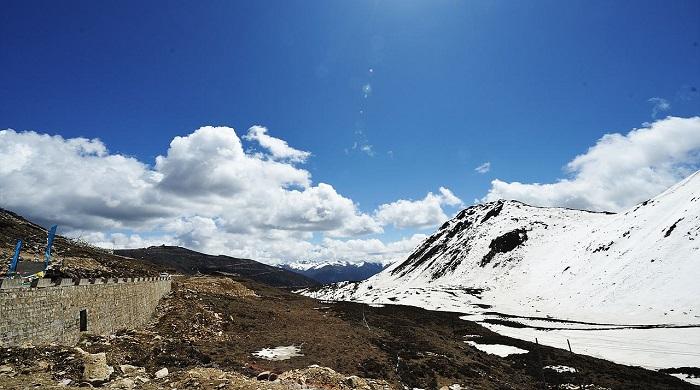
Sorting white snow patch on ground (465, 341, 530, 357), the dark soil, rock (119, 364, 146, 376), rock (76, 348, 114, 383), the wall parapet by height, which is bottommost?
white snow patch on ground (465, 341, 530, 357)

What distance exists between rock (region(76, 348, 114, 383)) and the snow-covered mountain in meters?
69.0

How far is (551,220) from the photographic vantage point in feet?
523

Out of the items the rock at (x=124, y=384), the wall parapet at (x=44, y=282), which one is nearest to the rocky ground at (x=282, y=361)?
the rock at (x=124, y=384)

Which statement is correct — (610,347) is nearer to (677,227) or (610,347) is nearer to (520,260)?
(677,227)

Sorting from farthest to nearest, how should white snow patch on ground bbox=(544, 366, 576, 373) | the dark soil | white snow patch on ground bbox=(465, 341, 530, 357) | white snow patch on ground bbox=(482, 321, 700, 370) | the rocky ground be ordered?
1. white snow patch on ground bbox=(465, 341, 530, 357)
2. white snow patch on ground bbox=(482, 321, 700, 370)
3. white snow patch on ground bbox=(544, 366, 576, 373)
4. the dark soil
5. the rocky ground

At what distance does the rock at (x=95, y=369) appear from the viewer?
1402 centimetres

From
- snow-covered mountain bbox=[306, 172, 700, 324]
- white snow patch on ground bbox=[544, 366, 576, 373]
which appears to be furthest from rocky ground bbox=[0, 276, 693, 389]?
snow-covered mountain bbox=[306, 172, 700, 324]

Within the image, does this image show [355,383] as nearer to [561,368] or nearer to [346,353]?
[346,353]

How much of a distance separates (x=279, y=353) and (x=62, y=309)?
13.8 metres

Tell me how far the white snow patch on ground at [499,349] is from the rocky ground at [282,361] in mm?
1154

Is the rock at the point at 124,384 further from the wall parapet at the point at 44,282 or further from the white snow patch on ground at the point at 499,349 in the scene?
the white snow patch on ground at the point at 499,349

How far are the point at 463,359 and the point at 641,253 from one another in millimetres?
69557

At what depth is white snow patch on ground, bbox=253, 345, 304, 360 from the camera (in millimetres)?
25487

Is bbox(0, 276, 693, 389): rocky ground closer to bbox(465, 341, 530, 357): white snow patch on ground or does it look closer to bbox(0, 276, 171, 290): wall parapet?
bbox(465, 341, 530, 357): white snow patch on ground
